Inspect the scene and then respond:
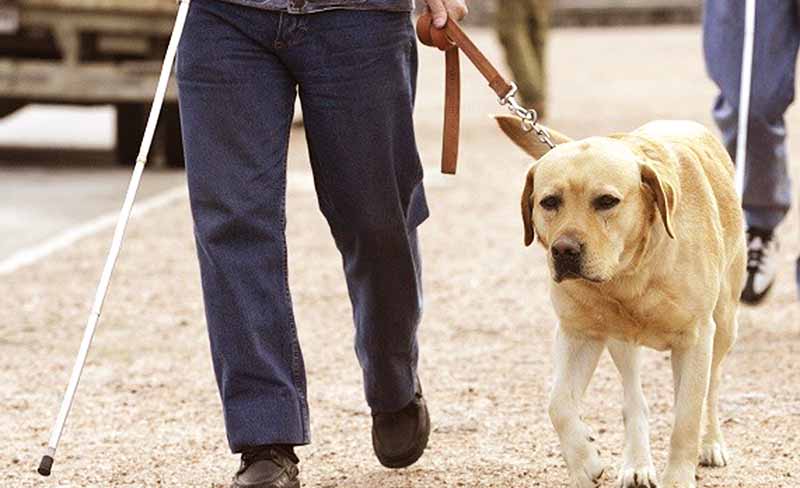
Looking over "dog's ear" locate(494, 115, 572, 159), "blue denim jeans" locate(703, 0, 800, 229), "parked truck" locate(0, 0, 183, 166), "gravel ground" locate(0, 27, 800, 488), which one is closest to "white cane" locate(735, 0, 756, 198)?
"blue denim jeans" locate(703, 0, 800, 229)

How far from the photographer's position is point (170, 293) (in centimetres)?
936

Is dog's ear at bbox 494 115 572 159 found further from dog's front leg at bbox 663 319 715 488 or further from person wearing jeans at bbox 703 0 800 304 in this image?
person wearing jeans at bbox 703 0 800 304

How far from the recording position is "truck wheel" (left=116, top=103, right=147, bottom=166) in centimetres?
1531

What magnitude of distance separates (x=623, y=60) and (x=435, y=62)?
9.95ft

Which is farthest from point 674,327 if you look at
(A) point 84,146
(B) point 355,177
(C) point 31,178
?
(A) point 84,146

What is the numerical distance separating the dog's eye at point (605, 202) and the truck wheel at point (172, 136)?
10.0 m

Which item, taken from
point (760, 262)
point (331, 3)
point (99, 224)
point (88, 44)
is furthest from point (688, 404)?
point (88, 44)

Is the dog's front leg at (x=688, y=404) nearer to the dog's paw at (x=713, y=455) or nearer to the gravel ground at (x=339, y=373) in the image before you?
the gravel ground at (x=339, y=373)

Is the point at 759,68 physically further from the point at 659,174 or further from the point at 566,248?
the point at 566,248

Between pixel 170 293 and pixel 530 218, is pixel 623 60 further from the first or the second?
pixel 530 218

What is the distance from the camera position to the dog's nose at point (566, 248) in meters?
4.82

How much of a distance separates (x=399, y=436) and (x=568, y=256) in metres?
1.00

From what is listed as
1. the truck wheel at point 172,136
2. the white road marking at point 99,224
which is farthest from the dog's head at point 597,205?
the truck wheel at point 172,136

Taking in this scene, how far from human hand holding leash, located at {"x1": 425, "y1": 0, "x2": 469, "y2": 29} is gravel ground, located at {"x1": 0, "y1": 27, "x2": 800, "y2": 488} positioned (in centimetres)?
122
